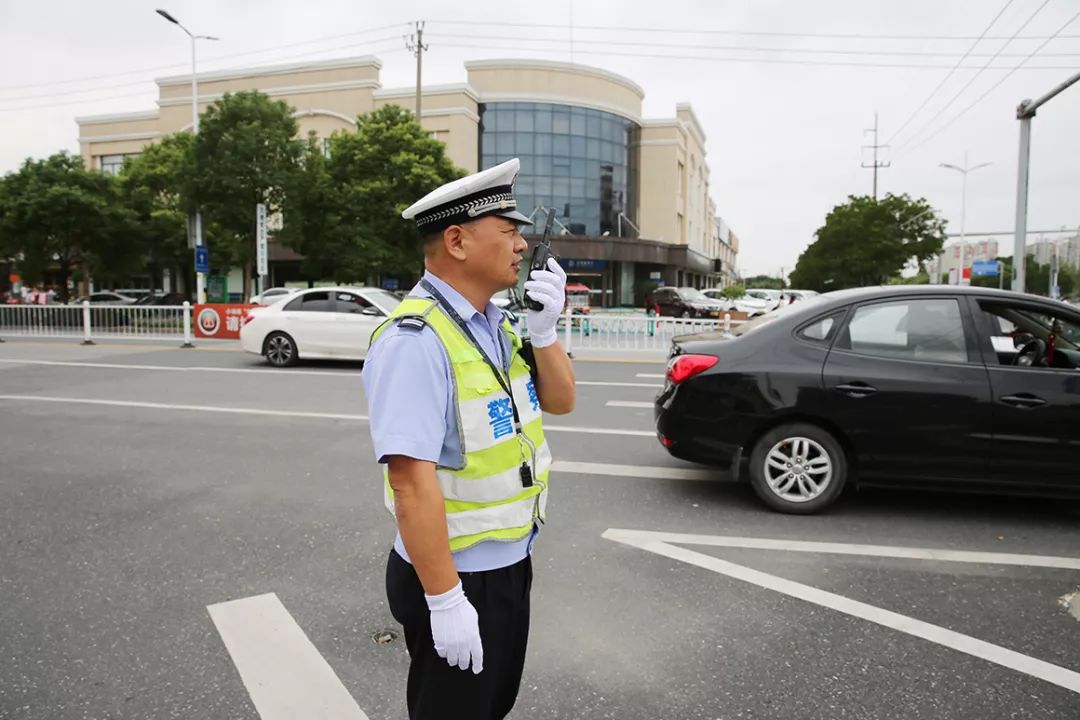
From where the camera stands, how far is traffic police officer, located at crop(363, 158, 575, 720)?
4.99 feet

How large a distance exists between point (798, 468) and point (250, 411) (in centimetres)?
631

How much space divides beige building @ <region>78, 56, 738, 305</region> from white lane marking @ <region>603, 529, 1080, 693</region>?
133 ft

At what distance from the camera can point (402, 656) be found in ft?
9.73

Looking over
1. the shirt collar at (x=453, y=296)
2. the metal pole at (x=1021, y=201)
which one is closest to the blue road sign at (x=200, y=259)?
the metal pole at (x=1021, y=201)

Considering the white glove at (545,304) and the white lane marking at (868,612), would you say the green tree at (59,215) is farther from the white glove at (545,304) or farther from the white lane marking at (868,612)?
the white glove at (545,304)

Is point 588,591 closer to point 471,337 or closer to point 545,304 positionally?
point 545,304

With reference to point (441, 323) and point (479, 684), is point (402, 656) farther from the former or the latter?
point (441, 323)

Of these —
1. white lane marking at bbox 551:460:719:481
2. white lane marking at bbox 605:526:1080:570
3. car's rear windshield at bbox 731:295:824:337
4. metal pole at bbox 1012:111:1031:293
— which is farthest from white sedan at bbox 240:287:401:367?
metal pole at bbox 1012:111:1031:293

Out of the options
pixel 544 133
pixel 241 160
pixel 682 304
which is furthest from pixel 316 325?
pixel 544 133

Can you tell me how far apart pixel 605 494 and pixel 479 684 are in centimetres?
366

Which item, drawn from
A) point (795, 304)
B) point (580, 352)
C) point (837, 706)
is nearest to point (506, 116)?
point (580, 352)

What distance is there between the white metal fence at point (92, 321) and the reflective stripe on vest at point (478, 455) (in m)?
17.8

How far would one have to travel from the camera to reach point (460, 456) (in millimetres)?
1626

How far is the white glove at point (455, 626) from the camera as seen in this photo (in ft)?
5.10
